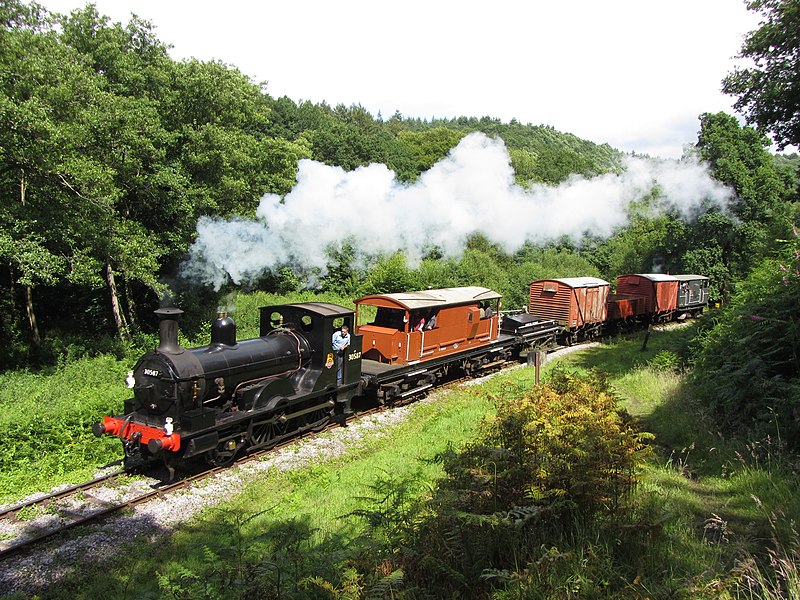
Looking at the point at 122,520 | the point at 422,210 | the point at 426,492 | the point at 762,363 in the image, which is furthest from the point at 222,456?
the point at 422,210

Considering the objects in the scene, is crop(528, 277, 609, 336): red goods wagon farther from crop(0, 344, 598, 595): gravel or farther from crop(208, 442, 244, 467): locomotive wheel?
crop(208, 442, 244, 467): locomotive wheel

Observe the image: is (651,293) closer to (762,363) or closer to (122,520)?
(762,363)

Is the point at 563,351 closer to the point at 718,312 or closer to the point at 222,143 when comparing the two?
the point at 718,312

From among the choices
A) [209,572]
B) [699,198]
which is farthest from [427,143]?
[209,572]

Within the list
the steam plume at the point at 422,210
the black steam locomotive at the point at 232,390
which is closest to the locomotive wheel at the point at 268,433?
the black steam locomotive at the point at 232,390

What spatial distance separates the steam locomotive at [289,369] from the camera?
9.75 m

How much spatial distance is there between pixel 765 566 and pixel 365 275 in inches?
916

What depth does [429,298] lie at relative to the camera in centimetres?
1539

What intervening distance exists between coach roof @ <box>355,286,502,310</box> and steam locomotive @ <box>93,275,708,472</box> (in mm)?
40

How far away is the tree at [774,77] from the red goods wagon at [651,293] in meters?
11.0

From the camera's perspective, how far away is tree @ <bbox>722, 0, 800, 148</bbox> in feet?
48.3

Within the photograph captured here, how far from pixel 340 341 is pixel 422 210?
12.3m

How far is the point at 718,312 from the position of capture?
654 inches

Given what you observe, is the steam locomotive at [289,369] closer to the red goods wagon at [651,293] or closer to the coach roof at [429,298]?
the coach roof at [429,298]
